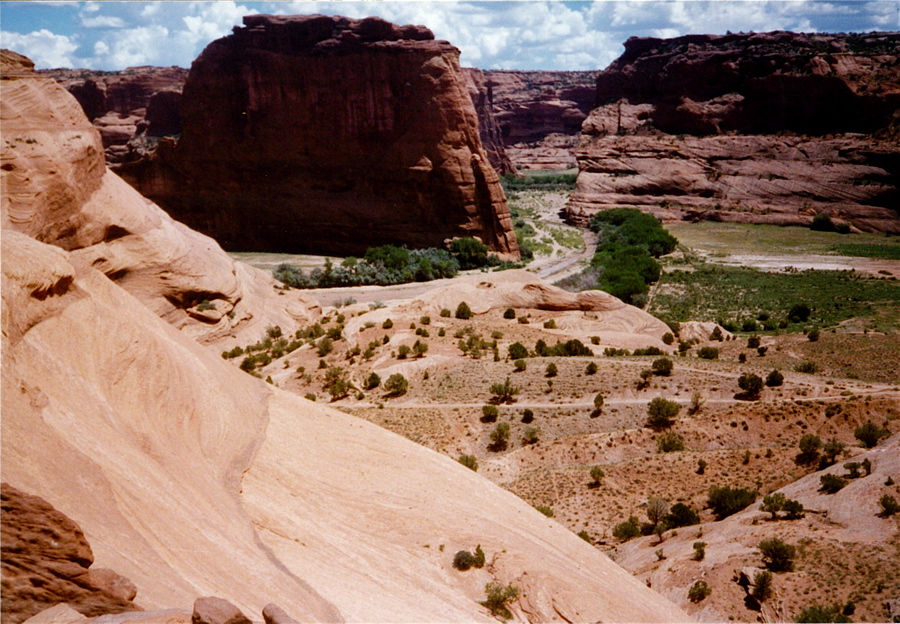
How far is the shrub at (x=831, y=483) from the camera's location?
63.4 feet

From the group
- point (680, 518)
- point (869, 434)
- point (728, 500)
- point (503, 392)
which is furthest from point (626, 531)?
point (869, 434)

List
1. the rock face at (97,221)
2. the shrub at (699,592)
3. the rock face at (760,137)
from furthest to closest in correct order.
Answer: the rock face at (760,137) → the rock face at (97,221) → the shrub at (699,592)

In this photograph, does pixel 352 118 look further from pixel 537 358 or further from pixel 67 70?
pixel 67 70

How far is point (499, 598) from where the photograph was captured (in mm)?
11711

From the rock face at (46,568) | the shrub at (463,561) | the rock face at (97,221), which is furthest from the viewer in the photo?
the rock face at (97,221)

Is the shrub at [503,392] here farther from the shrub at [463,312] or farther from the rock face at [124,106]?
the rock face at [124,106]

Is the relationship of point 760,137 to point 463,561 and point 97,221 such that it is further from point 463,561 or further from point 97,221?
point 463,561

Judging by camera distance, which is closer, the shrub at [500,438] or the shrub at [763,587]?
the shrub at [763,587]

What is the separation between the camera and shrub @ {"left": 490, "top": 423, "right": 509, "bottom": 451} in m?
25.4

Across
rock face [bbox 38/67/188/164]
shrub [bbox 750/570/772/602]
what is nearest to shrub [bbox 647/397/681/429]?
shrub [bbox 750/570/772/602]

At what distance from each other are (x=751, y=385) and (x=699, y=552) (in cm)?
1084

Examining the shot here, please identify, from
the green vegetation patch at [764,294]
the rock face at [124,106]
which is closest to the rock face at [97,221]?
the green vegetation patch at [764,294]

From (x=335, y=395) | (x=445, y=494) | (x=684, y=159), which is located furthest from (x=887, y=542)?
(x=684, y=159)

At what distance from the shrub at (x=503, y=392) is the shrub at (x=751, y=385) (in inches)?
340
